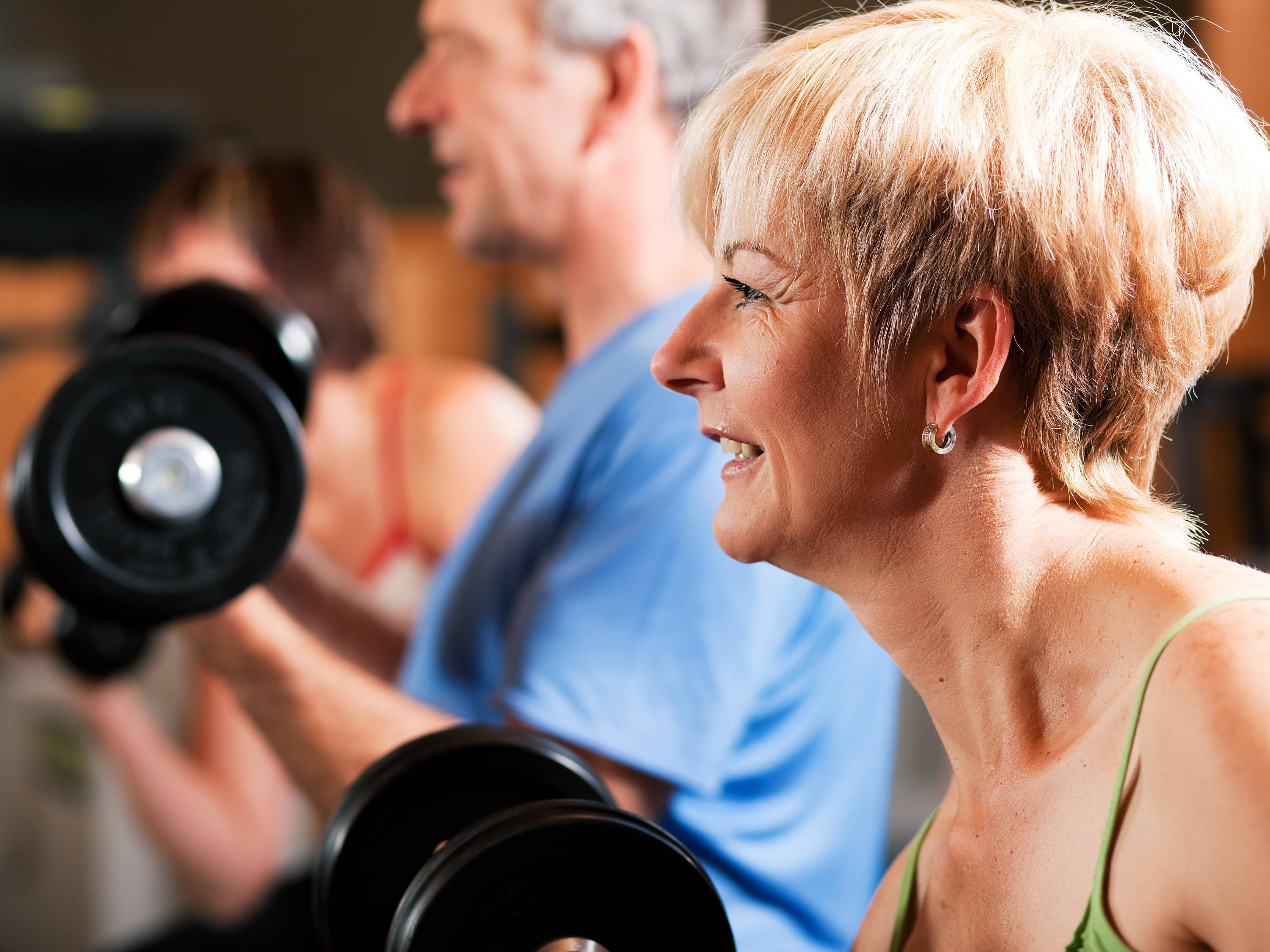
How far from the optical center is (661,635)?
869 millimetres

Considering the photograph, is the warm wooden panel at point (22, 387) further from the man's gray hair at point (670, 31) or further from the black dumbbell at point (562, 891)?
the black dumbbell at point (562, 891)

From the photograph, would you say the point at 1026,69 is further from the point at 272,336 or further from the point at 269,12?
the point at 269,12

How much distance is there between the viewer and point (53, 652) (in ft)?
5.11

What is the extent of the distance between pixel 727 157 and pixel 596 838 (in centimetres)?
35

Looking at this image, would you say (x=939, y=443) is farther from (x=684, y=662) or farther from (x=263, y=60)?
(x=263, y=60)

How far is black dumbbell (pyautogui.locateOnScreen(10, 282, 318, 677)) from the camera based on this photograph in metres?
0.85

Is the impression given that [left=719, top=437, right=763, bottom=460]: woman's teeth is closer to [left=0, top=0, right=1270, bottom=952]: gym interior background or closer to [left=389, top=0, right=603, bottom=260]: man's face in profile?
[left=389, top=0, right=603, bottom=260]: man's face in profile

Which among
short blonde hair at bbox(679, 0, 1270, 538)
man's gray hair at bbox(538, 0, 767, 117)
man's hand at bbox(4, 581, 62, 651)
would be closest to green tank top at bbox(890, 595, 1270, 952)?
short blonde hair at bbox(679, 0, 1270, 538)

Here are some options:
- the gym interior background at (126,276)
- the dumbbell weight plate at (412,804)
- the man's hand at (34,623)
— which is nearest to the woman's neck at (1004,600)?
the dumbbell weight plate at (412,804)

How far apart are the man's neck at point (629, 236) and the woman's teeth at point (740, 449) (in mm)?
459

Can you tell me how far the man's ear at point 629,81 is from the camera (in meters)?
1.09

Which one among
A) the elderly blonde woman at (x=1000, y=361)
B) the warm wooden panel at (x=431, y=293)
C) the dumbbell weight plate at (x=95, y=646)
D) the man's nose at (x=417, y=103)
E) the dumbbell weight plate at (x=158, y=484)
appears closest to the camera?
the elderly blonde woman at (x=1000, y=361)

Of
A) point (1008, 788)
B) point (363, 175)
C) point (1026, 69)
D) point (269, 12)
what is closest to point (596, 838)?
point (1008, 788)

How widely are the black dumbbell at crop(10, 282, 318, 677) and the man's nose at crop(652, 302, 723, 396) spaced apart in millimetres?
356
